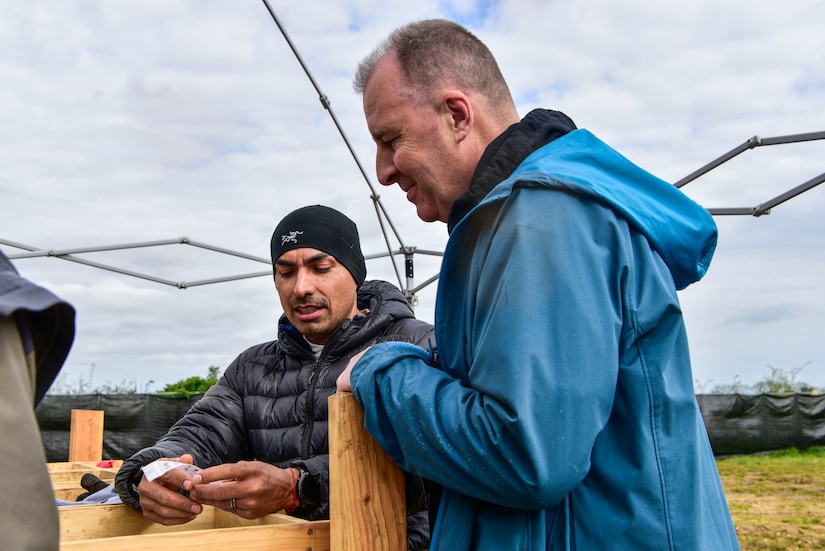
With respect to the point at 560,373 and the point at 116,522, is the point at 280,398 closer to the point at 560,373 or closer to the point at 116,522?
the point at 116,522

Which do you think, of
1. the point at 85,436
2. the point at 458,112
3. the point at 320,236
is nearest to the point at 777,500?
the point at 85,436

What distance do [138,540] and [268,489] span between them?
36 cm

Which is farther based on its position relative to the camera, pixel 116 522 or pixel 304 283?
pixel 304 283

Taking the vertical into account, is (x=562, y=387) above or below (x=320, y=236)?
below

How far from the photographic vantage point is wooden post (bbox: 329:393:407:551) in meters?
1.36

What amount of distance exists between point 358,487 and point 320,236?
1.49 metres

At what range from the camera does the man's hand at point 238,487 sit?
1.71 m

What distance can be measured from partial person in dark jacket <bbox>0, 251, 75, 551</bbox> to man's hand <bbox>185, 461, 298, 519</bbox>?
39.3 inches

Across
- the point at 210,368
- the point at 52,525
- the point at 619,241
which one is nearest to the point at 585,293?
the point at 619,241

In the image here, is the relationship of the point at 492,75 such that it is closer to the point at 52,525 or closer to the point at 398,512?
the point at 398,512

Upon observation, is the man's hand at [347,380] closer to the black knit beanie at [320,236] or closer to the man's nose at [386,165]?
the man's nose at [386,165]

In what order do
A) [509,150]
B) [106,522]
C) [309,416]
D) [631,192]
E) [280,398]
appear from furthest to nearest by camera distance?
[280,398], [309,416], [106,522], [509,150], [631,192]

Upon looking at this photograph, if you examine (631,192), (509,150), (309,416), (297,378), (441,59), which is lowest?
(309,416)

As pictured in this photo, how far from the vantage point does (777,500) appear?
9.31 meters
